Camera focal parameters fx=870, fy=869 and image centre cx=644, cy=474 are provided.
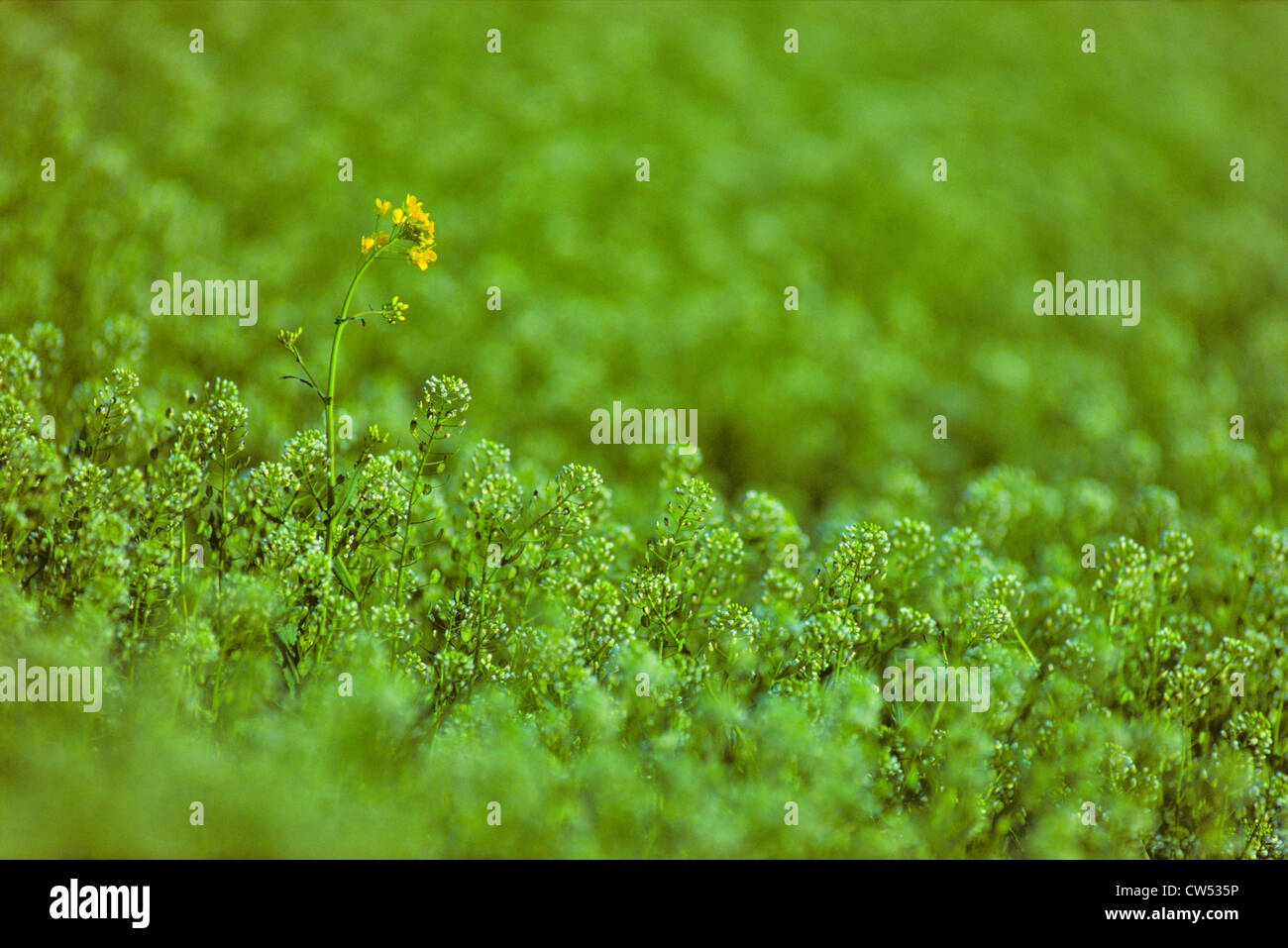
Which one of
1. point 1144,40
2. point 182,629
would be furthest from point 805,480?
point 1144,40

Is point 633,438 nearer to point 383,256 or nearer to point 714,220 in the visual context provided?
point 383,256

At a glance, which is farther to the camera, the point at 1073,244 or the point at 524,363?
the point at 1073,244

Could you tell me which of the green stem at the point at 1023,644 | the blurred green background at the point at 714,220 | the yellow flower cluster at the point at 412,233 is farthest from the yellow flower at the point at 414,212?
the green stem at the point at 1023,644

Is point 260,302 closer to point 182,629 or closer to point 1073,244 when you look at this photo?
point 182,629

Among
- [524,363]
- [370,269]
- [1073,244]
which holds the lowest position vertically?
[524,363]

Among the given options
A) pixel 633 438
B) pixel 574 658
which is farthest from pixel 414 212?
pixel 633 438

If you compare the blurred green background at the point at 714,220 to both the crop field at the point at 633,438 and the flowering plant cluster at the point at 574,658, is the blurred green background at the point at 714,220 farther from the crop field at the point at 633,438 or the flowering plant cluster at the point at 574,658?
the flowering plant cluster at the point at 574,658
